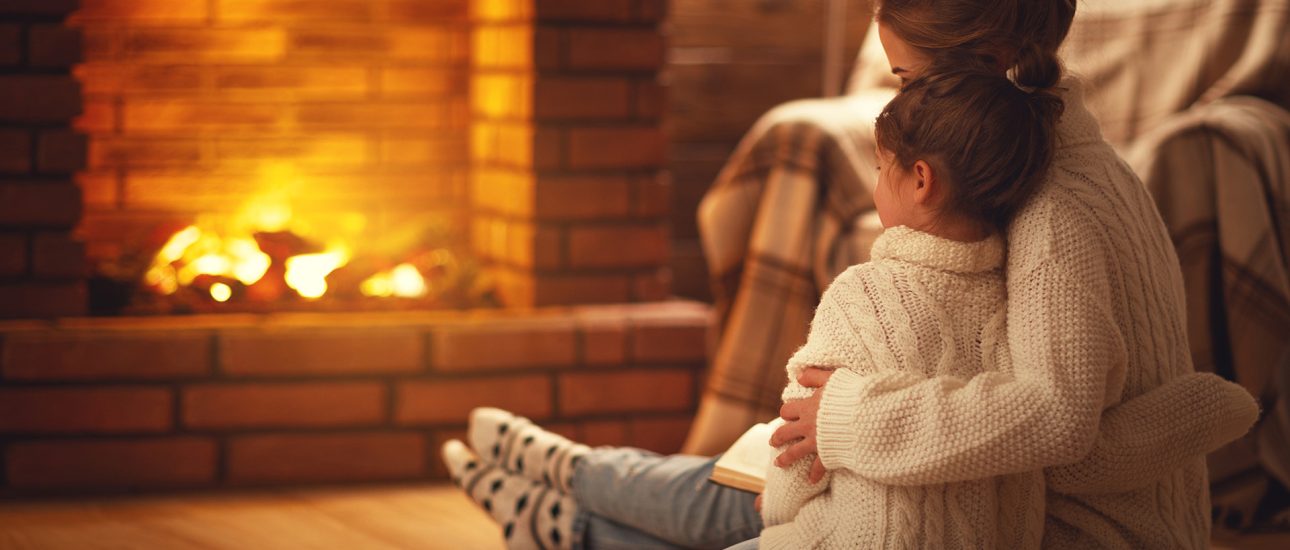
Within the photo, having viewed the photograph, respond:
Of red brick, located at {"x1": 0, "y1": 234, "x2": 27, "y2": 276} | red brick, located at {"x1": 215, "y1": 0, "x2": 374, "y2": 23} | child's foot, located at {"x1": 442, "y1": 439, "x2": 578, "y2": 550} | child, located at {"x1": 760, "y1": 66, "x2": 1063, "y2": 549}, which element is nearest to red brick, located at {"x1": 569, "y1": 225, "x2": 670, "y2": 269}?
red brick, located at {"x1": 215, "y1": 0, "x2": 374, "y2": 23}

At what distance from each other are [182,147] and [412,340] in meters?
0.61

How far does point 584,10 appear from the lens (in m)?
2.47

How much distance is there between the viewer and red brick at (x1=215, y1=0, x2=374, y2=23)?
100 inches

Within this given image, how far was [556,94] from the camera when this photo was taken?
8.12ft

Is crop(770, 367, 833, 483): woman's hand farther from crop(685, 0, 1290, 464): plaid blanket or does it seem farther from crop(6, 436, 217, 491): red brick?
crop(6, 436, 217, 491): red brick

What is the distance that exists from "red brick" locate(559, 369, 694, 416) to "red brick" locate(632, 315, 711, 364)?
0.09 feet

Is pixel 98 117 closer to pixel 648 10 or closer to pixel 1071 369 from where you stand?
pixel 648 10

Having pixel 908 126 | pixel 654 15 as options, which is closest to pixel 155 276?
pixel 654 15

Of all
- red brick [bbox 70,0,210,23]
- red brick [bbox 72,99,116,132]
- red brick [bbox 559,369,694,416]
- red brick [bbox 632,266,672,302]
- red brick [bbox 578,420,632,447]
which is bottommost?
red brick [bbox 578,420,632,447]

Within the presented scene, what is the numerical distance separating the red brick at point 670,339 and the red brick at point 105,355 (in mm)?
740

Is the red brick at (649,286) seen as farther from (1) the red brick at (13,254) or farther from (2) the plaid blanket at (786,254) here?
(1) the red brick at (13,254)

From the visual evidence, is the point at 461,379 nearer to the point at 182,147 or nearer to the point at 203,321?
the point at 203,321

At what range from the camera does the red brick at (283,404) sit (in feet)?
7.48

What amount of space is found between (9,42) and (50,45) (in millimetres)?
61
